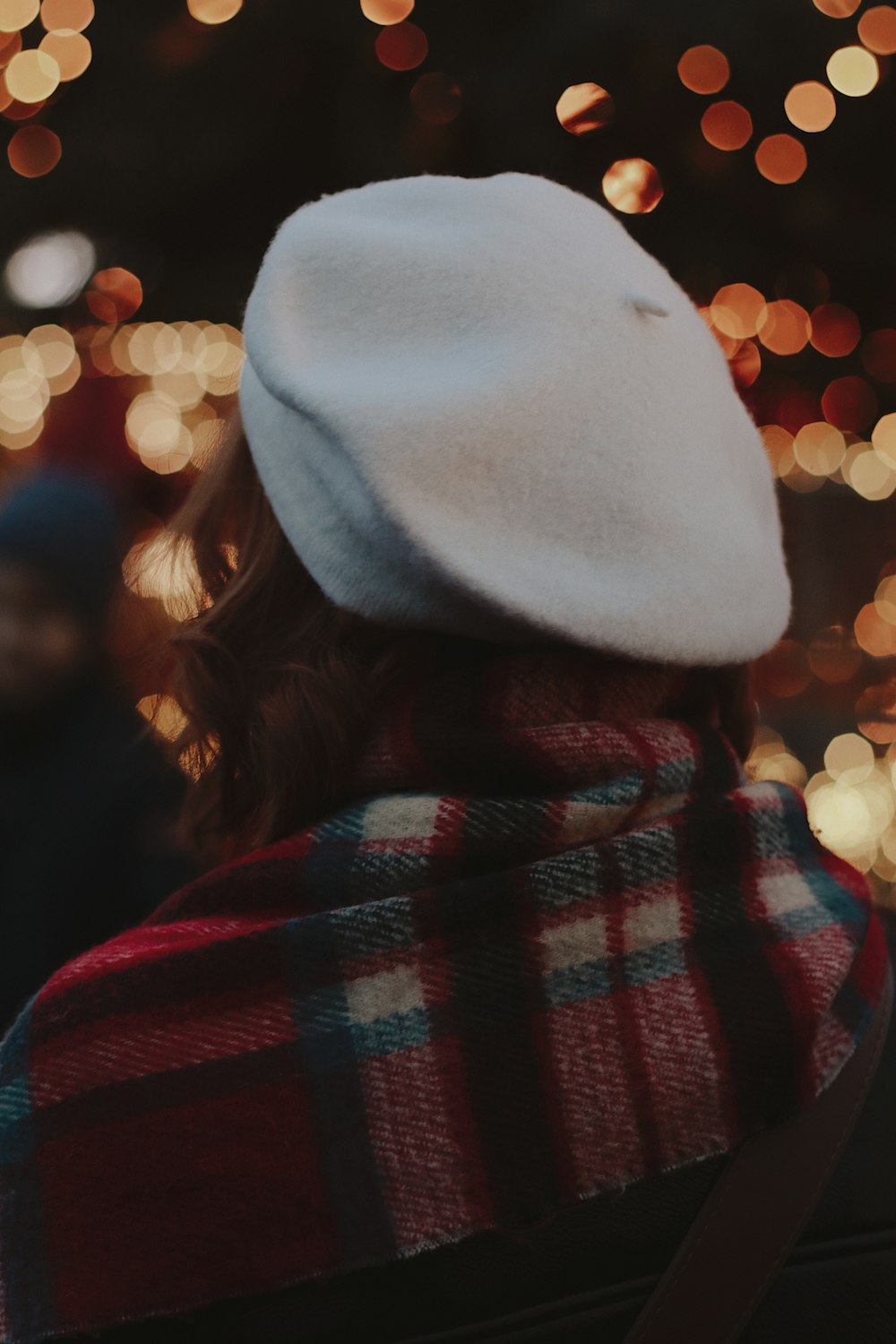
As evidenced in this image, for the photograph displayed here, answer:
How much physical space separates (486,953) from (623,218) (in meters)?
2.44

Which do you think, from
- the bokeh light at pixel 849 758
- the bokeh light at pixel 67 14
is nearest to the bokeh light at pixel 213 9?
the bokeh light at pixel 67 14

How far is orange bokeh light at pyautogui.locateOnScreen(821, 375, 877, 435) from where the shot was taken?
3.66 metres

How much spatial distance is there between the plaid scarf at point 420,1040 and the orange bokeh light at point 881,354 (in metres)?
2.90

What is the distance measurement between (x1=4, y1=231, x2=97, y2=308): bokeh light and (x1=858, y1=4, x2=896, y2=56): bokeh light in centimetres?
188

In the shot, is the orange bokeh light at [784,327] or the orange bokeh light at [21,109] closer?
the orange bokeh light at [21,109]

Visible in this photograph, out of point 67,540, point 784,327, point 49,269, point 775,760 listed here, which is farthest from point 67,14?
point 775,760

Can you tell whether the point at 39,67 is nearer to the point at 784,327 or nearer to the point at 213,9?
the point at 213,9

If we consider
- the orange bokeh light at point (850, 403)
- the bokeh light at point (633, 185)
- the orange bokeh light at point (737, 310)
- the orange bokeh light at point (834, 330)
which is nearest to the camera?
the bokeh light at point (633, 185)

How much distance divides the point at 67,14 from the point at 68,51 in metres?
0.07

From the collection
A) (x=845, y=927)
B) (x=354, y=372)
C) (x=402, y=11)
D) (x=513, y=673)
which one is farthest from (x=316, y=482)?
(x=402, y=11)

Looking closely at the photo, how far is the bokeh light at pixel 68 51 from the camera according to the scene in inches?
100

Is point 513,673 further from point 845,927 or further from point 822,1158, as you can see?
point 822,1158

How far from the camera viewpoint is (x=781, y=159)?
9.02 ft

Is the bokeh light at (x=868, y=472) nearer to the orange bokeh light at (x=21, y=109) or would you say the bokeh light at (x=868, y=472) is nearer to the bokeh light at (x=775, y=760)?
the bokeh light at (x=775, y=760)
